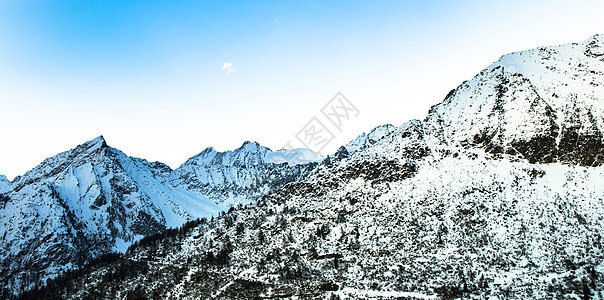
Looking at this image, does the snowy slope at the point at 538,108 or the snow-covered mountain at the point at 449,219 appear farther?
the snowy slope at the point at 538,108

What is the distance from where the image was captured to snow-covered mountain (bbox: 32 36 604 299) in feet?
234

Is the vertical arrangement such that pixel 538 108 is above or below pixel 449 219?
above

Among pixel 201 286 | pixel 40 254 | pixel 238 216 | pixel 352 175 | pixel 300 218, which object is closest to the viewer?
pixel 201 286

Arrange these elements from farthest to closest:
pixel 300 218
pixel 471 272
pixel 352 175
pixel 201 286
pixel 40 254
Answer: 1. pixel 40 254
2. pixel 352 175
3. pixel 300 218
4. pixel 201 286
5. pixel 471 272

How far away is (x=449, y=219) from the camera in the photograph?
87250mm

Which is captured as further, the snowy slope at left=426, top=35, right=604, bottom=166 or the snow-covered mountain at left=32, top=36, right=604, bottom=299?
the snowy slope at left=426, top=35, right=604, bottom=166

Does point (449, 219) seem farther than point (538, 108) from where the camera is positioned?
No

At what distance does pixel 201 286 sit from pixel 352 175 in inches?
2238

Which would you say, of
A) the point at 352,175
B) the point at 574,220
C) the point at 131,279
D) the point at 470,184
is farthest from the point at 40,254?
the point at 574,220

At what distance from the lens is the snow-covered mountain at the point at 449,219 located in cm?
7119

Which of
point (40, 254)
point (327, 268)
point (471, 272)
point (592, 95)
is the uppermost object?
point (40, 254)

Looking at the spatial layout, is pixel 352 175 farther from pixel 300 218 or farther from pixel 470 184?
pixel 470 184

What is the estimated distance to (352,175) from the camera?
123m

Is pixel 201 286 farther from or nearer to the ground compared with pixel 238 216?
nearer to the ground
